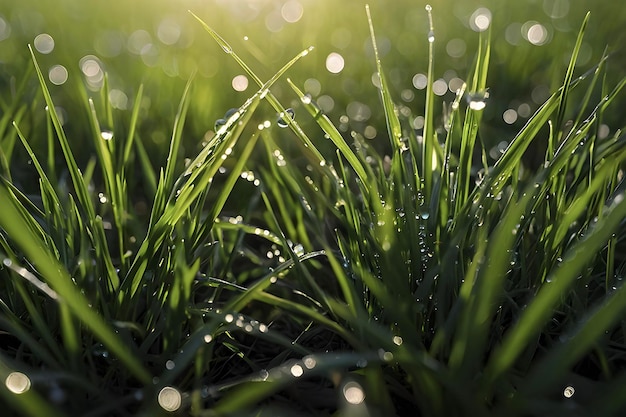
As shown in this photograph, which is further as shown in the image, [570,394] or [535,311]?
[570,394]

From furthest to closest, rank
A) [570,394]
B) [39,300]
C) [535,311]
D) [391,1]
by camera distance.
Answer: [391,1], [39,300], [570,394], [535,311]

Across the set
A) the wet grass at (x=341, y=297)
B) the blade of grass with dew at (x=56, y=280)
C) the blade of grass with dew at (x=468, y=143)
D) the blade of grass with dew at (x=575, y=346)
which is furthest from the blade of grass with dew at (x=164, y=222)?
the blade of grass with dew at (x=575, y=346)

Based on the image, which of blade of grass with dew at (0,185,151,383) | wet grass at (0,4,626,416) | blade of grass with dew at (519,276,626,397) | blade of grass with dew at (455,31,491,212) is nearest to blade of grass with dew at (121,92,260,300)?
wet grass at (0,4,626,416)

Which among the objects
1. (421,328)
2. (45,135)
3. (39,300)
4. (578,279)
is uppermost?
(578,279)

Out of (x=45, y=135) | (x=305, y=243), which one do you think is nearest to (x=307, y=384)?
(x=305, y=243)

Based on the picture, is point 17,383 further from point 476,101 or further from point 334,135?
point 476,101

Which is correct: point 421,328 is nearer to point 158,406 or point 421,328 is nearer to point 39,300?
point 158,406

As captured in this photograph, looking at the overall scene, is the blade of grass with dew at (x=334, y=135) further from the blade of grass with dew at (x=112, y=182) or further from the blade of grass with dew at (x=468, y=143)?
the blade of grass with dew at (x=112, y=182)
